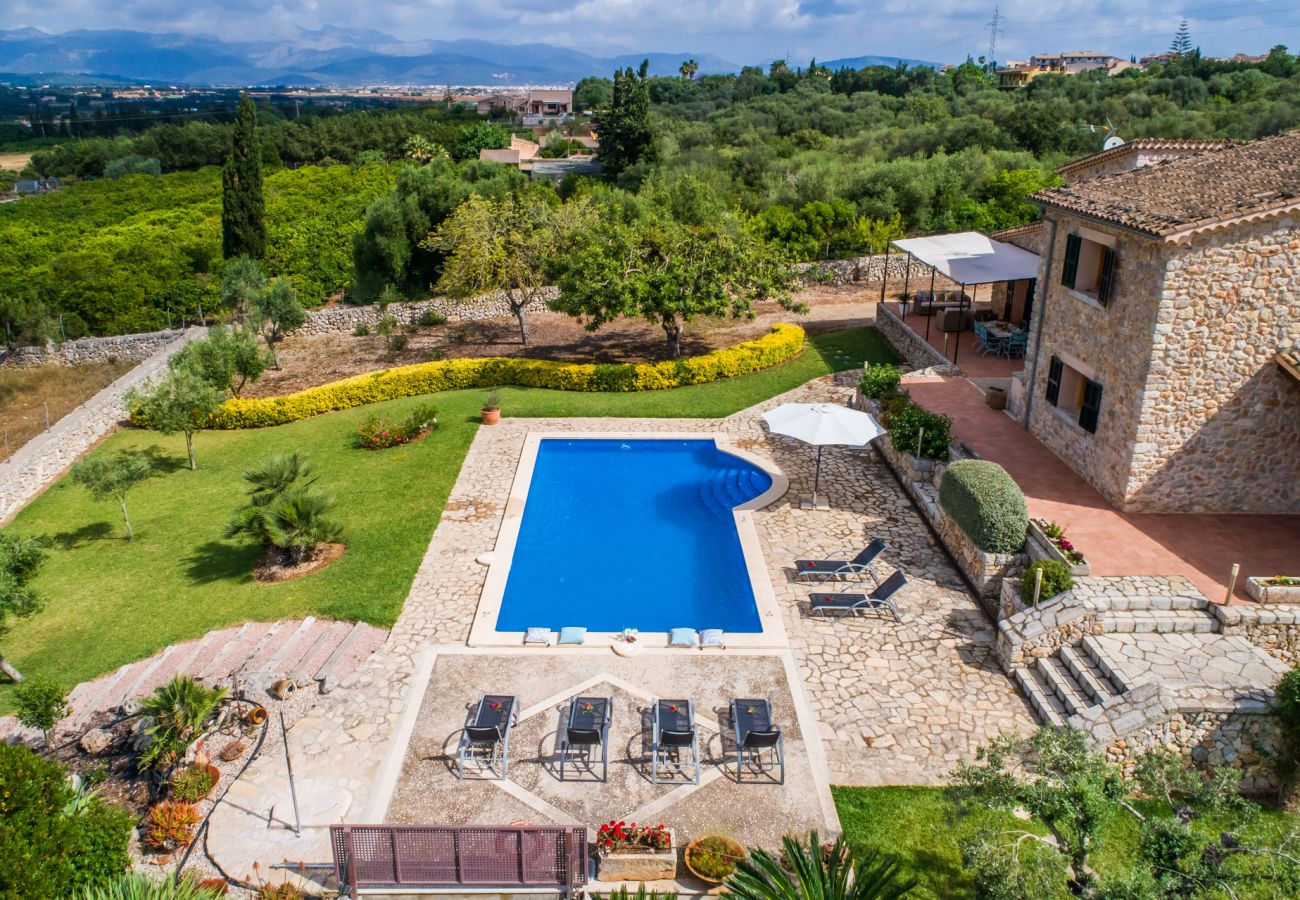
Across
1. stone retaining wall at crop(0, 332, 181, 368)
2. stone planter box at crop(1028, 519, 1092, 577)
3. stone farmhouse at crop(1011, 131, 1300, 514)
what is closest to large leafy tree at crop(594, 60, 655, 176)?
stone retaining wall at crop(0, 332, 181, 368)

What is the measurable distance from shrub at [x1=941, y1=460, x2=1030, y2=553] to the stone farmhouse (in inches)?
122

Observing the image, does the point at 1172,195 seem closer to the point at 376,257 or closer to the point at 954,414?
the point at 954,414

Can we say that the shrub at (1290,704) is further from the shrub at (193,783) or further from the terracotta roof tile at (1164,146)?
the terracotta roof tile at (1164,146)

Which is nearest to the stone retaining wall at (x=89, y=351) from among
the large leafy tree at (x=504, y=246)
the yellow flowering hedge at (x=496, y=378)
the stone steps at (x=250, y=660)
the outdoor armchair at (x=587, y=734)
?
the yellow flowering hedge at (x=496, y=378)

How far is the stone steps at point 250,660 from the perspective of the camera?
14.4 metres

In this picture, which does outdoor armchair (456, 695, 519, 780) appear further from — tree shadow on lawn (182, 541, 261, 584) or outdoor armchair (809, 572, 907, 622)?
tree shadow on lawn (182, 541, 261, 584)

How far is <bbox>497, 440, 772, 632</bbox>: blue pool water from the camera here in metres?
16.8

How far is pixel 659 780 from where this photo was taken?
40.1 ft

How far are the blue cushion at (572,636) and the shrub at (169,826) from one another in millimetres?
6240

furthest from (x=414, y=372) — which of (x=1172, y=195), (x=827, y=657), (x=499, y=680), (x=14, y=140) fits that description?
(x=14, y=140)

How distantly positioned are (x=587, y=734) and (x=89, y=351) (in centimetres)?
3844

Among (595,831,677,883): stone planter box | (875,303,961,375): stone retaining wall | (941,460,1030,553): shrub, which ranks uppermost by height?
(875,303,961,375): stone retaining wall

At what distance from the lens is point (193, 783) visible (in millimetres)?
12055

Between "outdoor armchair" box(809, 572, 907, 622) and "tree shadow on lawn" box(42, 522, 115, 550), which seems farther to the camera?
"tree shadow on lawn" box(42, 522, 115, 550)
